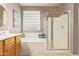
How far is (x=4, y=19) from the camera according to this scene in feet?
10.8

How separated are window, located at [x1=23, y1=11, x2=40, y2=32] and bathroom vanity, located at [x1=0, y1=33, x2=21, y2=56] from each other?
0.96 ft

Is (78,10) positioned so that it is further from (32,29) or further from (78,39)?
(32,29)

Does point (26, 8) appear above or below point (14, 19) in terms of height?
above

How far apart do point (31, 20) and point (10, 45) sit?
766 mm

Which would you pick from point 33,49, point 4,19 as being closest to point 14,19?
point 4,19

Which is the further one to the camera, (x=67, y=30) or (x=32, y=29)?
(x=67, y=30)

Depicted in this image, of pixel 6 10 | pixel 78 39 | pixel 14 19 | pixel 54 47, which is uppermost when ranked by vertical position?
pixel 6 10

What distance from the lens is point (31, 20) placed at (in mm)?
3223

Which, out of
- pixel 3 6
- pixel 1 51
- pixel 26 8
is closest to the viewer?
pixel 1 51

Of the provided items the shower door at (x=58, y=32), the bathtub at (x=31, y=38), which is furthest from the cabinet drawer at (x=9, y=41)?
the shower door at (x=58, y=32)

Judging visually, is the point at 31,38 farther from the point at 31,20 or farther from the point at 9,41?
the point at 9,41

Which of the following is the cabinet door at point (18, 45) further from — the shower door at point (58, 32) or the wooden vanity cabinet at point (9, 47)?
the shower door at point (58, 32)

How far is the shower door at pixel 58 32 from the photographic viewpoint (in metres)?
3.64

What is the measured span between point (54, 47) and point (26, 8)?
1.34 meters
